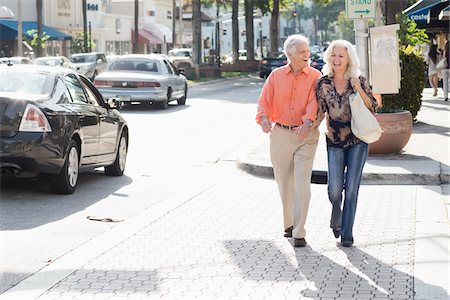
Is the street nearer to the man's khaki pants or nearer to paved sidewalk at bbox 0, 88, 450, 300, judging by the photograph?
paved sidewalk at bbox 0, 88, 450, 300

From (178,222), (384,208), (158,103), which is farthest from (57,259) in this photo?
(158,103)

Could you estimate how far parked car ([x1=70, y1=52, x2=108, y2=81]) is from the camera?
49.3 meters

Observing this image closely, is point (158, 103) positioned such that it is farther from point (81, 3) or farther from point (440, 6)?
point (81, 3)

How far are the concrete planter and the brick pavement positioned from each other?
146 inches

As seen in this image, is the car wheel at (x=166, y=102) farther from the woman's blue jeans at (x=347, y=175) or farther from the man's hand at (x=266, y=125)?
the woman's blue jeans at (x=347, y=175)

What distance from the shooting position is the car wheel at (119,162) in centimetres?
1345

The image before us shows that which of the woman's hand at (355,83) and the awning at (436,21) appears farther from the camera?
the awning at (436,21)

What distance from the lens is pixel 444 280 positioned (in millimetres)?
7039

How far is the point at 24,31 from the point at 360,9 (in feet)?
161

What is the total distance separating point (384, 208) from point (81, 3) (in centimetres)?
6423

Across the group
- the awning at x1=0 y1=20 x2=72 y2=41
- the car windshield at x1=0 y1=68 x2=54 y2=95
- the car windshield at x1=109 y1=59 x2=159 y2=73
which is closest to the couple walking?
the car windshield at x1=0 y1=68 x2=54 y2=95

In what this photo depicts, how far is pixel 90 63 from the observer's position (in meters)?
50.3

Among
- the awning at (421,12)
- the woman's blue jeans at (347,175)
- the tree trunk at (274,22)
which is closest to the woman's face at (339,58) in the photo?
the woman's blue jeans at (347,175)

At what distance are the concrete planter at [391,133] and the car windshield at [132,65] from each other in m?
14.7
